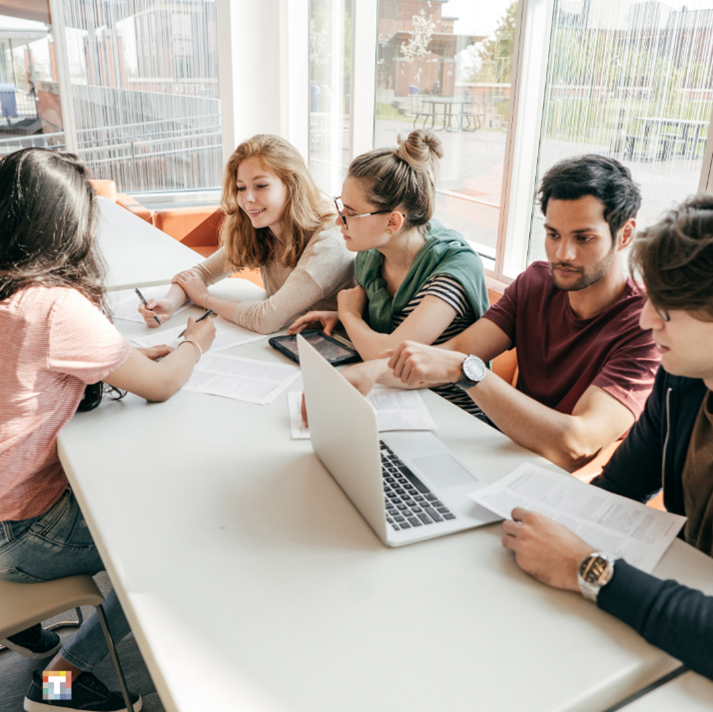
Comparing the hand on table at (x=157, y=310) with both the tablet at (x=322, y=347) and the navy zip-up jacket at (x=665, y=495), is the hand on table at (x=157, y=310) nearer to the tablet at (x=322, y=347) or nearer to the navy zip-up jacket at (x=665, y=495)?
the tablet at (x=322, y=347)

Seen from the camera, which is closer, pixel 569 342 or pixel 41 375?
pixel 41 375

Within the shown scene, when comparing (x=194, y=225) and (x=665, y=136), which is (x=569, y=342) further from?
(x=194, y=225)

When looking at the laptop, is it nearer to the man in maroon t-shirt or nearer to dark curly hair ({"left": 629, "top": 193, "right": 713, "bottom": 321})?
the man in maroon t-shirt

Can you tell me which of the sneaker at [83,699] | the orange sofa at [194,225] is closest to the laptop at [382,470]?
the sneaker at [83,699]

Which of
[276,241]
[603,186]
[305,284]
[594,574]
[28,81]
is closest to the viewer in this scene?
[594,574]

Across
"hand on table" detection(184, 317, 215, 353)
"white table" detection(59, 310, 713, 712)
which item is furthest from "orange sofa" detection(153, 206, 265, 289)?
"white table" detection(59, 310, 713, 712)

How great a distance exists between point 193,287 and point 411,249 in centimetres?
80

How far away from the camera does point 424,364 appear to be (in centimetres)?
136

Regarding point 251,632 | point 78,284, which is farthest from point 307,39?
point 251,632

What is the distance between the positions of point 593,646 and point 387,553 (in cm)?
31

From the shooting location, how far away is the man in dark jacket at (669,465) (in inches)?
31.5

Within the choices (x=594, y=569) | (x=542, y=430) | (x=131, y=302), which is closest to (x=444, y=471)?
(x=542, y=430)

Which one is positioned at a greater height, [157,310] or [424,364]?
[424,364]

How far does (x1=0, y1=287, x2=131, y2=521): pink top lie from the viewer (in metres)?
1.19
